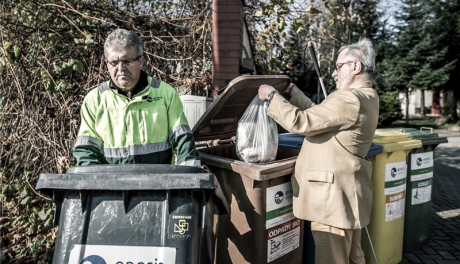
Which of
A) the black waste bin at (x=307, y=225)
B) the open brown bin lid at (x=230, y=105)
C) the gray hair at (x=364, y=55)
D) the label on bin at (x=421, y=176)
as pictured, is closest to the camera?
the gray hair at (x=364, y=55)

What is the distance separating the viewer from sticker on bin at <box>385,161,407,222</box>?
312cm

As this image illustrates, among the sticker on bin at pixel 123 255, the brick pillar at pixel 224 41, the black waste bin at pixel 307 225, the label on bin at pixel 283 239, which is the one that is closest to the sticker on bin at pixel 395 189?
the black waste bin at pixel 307 225

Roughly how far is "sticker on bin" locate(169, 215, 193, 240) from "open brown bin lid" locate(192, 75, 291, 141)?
1.09m

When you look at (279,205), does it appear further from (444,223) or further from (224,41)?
(444,223)

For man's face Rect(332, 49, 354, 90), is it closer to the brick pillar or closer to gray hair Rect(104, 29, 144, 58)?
gray hair Rect(104, 29, 144, 58)

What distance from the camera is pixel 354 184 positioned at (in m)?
2.18

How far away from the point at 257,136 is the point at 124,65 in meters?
1.03

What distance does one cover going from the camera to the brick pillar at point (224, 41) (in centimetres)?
470

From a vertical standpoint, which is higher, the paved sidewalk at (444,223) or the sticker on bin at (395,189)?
the sticker on bin at (395,189)

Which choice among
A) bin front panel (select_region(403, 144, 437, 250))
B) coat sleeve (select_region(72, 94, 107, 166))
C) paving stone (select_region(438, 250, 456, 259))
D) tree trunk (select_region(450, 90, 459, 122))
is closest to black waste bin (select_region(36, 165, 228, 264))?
coat sleeve (select_region(72, 94, 107, 166))

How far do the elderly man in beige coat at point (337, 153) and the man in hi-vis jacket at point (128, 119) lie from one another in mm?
680

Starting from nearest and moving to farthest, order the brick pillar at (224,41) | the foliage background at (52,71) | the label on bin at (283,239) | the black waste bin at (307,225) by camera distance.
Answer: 1. the label on bin at (283,239)
2. the black waste bin at (307,225)
3. the foliage background at (52,71)
4. the brick pillar at (224,41)

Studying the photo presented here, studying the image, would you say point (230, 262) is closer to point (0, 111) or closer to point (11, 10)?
point (0, 111)

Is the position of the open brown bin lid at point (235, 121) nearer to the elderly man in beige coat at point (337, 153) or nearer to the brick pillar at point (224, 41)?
the elderly man in beige coat at point (337, 153)
